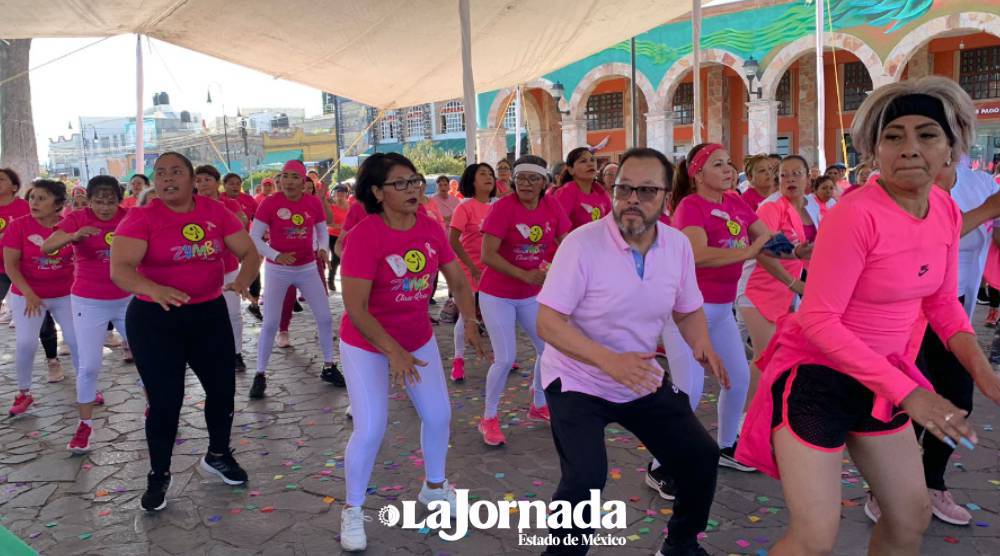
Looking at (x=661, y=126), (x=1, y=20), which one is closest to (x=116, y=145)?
(x=661, y=126)

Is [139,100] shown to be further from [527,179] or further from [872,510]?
[872,510]

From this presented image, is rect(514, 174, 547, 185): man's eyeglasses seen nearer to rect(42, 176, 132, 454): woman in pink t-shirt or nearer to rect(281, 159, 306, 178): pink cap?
rect(281, 159, 306, 178): pink cap

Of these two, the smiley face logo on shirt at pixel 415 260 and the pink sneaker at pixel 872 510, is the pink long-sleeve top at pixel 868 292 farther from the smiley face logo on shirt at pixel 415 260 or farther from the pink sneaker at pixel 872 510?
the smiley face logo on shirt at pixel 415 260

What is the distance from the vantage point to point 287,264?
646cm

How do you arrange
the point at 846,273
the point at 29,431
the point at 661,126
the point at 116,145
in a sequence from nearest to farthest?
the point at 846,273, the point at 29,431, the point at 661,126, the point at 116,145

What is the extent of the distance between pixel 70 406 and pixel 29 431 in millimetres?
668

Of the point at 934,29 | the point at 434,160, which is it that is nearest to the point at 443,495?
the point at 934,29

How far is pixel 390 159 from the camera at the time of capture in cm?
378

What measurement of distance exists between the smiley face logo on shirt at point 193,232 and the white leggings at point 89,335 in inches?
59.5

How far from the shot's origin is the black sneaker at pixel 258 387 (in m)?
6.57

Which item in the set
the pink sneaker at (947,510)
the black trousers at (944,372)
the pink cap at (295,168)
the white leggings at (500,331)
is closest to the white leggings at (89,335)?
the pink cap at (295,168)

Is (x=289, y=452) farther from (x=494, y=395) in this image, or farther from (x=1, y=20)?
(x=1, y=20)

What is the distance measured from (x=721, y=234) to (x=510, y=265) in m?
1.43

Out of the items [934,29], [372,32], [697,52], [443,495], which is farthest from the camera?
[934,29]
